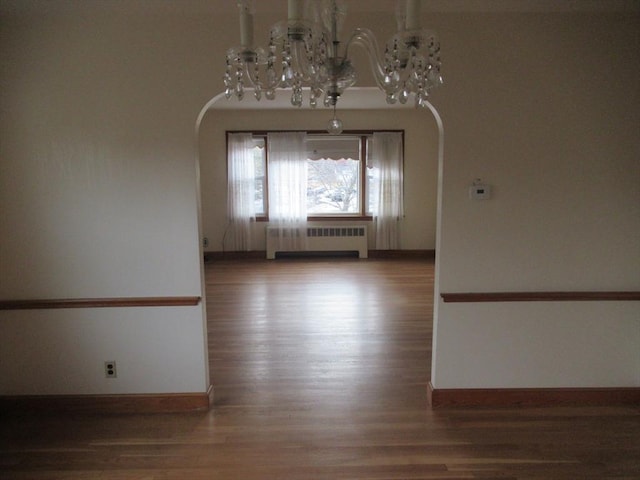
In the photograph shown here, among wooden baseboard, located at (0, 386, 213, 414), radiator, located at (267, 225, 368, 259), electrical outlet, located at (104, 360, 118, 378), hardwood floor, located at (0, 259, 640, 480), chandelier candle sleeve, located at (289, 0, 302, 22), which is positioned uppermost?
chandelier candle sleeve, located at (289, 0, 302, 22)

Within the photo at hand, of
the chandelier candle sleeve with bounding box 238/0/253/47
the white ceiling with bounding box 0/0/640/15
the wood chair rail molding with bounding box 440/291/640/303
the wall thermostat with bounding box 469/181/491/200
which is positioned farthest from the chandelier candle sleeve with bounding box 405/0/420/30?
the wood chair rail molding with bounding box 440/291/640/303

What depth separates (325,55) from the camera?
3.84 feet

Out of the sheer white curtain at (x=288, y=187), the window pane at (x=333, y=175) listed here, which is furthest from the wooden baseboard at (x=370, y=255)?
the window pane at (x=333, y=175)

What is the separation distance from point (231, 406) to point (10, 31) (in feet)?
8.45

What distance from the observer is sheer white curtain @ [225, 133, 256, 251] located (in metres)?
7.12

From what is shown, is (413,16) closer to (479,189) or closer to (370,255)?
(479,189)

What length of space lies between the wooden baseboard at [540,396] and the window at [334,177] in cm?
506

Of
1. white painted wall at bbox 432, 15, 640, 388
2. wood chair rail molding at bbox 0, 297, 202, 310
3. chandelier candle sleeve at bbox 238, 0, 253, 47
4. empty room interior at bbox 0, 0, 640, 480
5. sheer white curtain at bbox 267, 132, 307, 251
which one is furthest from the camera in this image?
sheer white curtain at bbox 267, 132, 307, 251

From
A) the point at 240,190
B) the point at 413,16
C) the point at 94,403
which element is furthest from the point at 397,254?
the point at 413,16

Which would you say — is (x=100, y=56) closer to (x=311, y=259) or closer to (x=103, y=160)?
(x=103, y=160)

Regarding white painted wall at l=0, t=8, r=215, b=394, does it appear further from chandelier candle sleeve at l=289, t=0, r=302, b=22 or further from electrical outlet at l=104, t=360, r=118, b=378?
chandelier candle sleeve at l=289, t=0, r=302, b=22

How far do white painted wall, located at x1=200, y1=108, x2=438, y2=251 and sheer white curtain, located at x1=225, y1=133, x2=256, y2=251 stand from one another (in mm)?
170

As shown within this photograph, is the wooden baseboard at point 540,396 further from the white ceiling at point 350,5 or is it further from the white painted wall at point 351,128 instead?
the white painted wall at point 351,128

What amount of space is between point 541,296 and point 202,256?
83.3 inches
